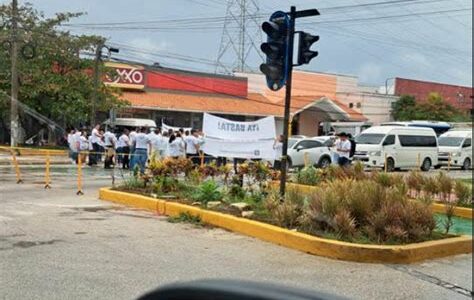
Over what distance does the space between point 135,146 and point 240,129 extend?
8948mm

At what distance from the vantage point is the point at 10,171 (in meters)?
22.0

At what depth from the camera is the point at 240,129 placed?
1366cm

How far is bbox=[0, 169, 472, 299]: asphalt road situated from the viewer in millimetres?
6480

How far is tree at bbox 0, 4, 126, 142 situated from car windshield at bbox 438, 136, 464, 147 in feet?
59.3

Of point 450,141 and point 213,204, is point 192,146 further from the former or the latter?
point 450,141

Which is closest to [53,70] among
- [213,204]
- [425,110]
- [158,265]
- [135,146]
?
[135,146]

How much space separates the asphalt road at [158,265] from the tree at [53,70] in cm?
2532

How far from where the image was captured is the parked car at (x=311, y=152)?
89.3 ft

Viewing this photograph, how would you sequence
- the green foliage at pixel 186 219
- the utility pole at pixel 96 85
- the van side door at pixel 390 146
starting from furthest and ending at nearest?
1. the utility pole at pixel 96 85
2. the van side door at pixel 390 146
3. the green foliage at pixel 186 219

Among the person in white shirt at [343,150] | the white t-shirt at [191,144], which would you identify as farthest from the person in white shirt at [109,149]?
the person in white shirt at [343,150]

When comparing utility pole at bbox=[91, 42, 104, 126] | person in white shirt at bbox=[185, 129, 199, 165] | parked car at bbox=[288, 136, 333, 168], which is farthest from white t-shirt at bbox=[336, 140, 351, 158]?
utility pole at bbox=[91, 42, 104, 126]

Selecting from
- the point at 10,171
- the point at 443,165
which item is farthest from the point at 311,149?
the point at 10,171

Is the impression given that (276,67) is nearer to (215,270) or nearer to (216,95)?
(215,270)

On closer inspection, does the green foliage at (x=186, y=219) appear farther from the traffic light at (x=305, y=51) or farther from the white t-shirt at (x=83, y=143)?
the white t-shirt at (x=83, y=143)
